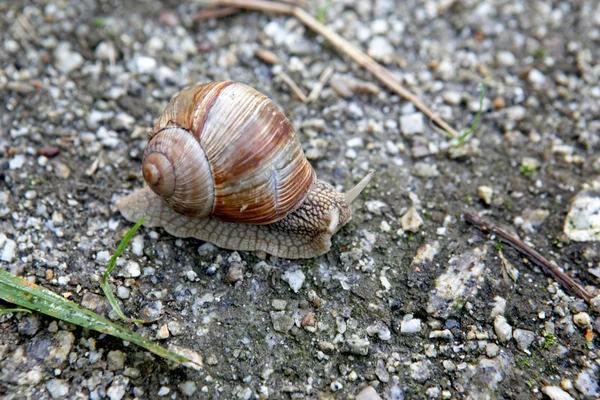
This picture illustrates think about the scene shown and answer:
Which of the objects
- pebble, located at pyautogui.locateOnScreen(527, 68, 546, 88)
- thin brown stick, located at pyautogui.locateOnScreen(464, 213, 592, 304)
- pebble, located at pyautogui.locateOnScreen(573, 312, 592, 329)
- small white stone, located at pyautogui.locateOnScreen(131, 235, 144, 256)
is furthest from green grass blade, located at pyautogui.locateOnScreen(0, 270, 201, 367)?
pebble, located at pyautogui.locateOnScreen(527, 68, 546, 88)

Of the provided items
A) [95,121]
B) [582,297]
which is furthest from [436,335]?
[95,121]

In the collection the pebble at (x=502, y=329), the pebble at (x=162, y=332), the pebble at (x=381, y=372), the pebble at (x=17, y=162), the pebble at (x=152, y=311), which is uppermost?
the pebble at (x=17, y=162)

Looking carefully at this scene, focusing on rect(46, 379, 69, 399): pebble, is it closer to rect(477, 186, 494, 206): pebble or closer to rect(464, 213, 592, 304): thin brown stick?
rect(464, 213, 592, 304): thin brown stick

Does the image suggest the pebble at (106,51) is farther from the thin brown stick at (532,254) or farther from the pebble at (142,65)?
the thin brown stick at (532,254)

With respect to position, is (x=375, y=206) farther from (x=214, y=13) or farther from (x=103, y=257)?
(x=214, y=13)

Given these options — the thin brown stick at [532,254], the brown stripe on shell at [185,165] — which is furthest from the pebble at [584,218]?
the brown stripe on shell at [185,165]

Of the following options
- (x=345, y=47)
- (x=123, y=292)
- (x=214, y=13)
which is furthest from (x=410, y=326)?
(x=214, y=13)
